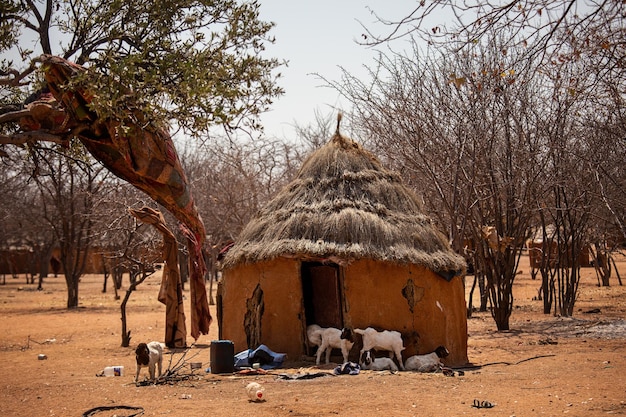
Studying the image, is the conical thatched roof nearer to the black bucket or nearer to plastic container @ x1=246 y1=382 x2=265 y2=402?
the black bucket

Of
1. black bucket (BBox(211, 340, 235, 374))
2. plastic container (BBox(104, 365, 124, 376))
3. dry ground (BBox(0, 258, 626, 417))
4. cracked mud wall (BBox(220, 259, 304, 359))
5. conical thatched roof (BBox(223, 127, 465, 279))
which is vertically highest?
conical thatched roof (BBox(223, 127, 465, 279))

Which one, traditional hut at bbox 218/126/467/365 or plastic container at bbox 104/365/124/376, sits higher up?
traditional hut at bbox 218/126/467/365

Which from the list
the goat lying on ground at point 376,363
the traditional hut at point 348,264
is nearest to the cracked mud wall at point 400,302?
the traditional hut at point 348,264

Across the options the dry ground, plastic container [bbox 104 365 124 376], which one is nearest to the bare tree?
the dry ground

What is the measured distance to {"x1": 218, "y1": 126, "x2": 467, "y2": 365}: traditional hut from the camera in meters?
10.6

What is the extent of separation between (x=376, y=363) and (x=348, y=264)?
1.40 metres

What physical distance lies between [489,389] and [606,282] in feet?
65.5

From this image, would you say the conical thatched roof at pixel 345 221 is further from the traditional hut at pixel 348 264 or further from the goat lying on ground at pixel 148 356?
the goat lying on ground at pixel 148 356

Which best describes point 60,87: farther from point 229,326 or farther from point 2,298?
point 2,298

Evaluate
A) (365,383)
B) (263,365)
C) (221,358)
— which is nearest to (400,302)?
(263,365)

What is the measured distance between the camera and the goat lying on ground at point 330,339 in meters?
10.2

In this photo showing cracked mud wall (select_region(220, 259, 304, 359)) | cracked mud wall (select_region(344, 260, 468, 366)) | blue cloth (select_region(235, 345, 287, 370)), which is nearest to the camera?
blue cloth (select_region(235, 345, 287, 370))

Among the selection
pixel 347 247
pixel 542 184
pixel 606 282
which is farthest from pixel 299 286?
pixel 606 282

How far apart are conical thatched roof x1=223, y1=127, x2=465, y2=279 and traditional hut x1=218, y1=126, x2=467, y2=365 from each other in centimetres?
2
